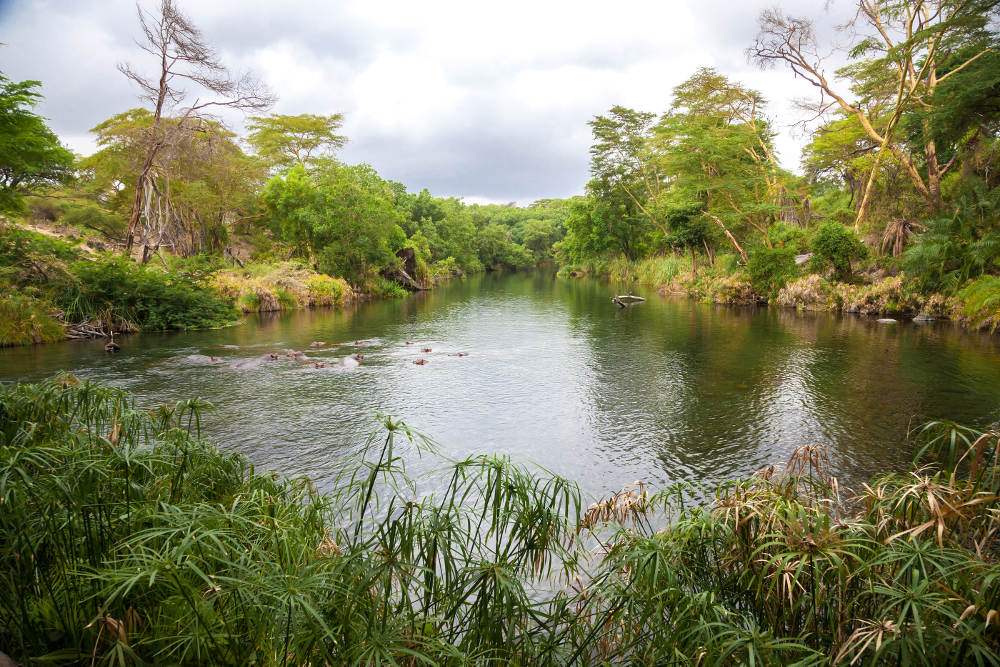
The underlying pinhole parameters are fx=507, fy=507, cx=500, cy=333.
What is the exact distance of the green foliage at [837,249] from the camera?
19.3 meters

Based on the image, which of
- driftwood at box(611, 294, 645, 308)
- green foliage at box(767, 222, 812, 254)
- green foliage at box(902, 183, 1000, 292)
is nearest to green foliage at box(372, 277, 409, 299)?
driftwood at box(611, 294, 645, 308)

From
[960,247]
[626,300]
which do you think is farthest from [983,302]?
[626,300]

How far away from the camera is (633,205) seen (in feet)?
136

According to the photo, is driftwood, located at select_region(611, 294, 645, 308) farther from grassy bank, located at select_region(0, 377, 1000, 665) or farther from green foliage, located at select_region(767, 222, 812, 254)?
grassy bank, located at select_region(0, 377, 1000, 665)

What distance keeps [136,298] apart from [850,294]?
24454 millimetres

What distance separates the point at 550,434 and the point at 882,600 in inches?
194

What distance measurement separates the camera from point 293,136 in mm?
39219

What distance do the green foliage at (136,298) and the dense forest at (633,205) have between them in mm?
55

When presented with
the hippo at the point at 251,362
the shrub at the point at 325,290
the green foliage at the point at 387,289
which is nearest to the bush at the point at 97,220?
the shrub at the point at 325,290

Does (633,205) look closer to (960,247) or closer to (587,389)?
(960,247)

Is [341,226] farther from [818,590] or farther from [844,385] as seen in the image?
[818,590]

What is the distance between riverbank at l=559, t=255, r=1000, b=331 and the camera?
1406 centimetres

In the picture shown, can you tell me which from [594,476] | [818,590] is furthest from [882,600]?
[594,476]

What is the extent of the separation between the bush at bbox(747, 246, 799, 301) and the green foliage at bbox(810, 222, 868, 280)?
5.05ft
